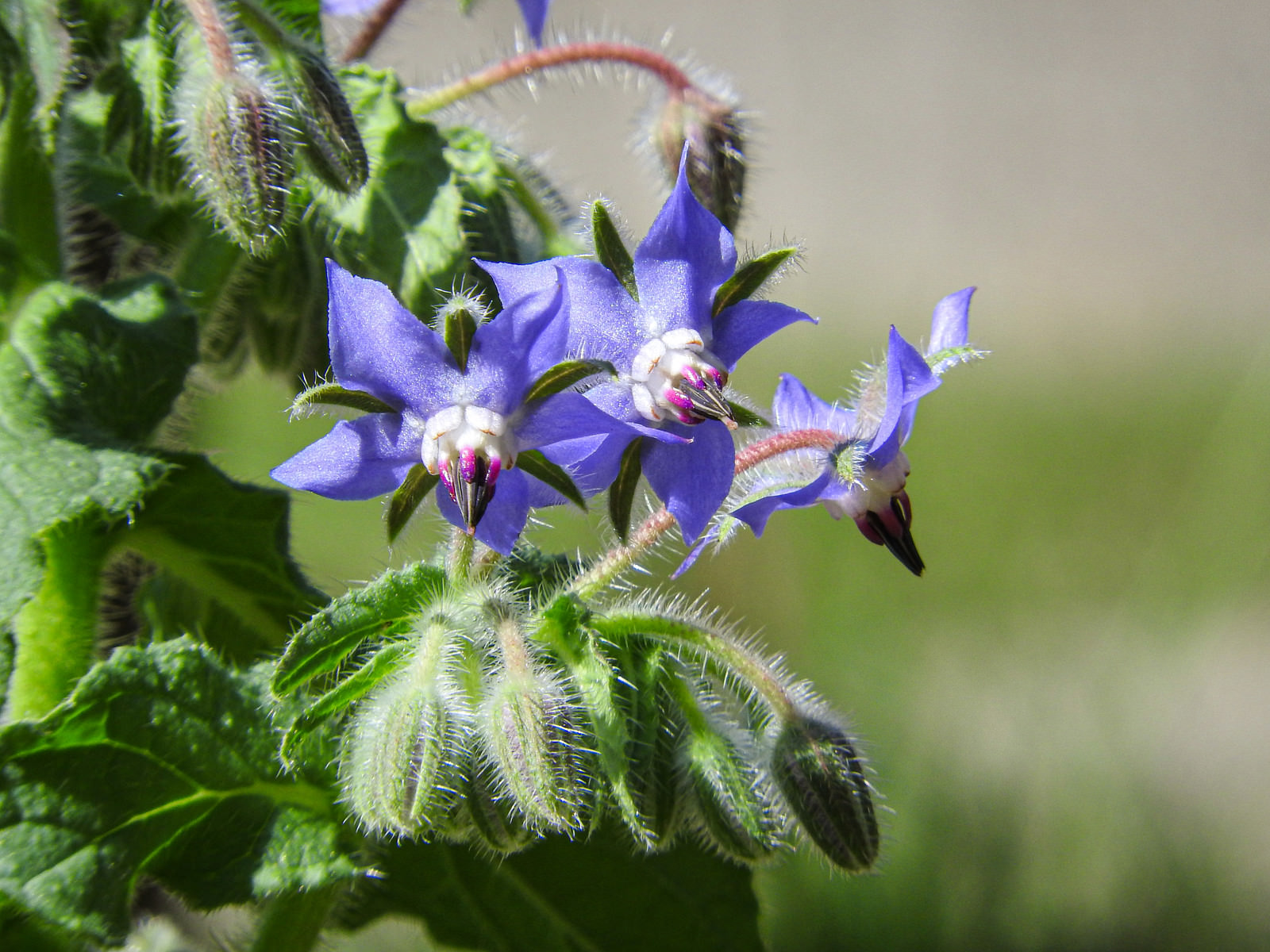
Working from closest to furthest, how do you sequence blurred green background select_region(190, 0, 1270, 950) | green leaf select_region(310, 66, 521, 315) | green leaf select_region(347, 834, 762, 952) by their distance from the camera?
green leaf select_region(310, 66, 521, 315), green leaf select_region(347, 834, 762, 952), blurred green background select_region(190, 0, 1270, 950)

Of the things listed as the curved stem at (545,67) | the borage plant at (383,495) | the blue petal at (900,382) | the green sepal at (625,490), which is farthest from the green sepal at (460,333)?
the curved stem at (545,67)

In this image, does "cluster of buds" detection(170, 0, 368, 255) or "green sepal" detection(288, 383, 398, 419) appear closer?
"green sepal" detection(288, 383, 398, 419)

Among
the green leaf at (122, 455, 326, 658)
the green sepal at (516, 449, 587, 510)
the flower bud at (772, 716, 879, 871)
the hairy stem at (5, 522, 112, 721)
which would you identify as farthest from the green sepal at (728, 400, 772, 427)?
the hairy stem at (5, 522, 112, 721)

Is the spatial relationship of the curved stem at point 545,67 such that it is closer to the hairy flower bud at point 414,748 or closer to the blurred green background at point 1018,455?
the blurred green background at point 1018,455

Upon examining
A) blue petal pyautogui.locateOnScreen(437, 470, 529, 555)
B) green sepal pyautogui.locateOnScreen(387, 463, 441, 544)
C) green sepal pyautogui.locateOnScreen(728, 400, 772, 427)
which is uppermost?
green sepal pyautogui.locateOnScreen(728, 400, 772, 427)

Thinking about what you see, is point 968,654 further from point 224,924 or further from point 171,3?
point 171,3

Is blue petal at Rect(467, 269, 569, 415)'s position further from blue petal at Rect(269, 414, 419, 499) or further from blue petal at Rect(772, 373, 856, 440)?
blue petal at Rect(772, 373, 856, 440)

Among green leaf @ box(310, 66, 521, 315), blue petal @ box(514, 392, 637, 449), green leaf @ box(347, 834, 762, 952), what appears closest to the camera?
blue petal @ box(514, 392, 637, 449)
